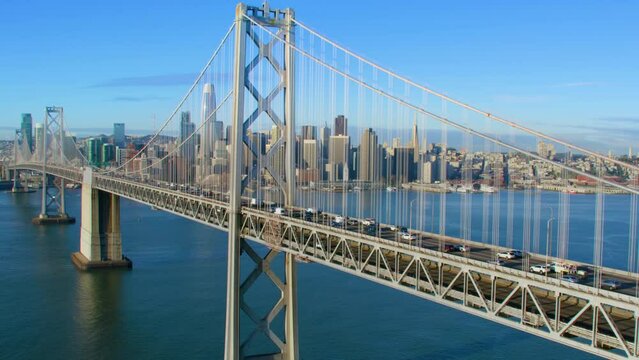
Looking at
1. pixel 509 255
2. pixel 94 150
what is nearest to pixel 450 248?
pixel 509 255

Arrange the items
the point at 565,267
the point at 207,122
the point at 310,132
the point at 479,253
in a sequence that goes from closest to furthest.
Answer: the point at 565,267, the point at 479,253, the point at 310,132, the point at 207,122

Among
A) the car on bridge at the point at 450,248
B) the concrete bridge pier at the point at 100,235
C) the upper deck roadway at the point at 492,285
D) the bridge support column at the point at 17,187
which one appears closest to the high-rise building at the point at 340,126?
the upper deck roadway at the point at 492,285

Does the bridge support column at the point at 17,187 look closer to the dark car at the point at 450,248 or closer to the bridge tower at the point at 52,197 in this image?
the bridge tower at the point at 52,197

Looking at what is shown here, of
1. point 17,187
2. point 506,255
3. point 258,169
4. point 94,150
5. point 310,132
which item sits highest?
point 94,150

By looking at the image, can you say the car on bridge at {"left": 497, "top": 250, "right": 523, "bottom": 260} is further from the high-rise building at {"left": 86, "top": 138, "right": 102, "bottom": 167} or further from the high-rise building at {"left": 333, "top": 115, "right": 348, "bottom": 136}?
the high-rise building at {"left": 86, "top": 138, "right": 102, "bottom": 167}

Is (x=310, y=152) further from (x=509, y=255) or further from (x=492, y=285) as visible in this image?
(x=492, y=285)

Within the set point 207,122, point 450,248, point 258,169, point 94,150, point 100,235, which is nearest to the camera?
point 450,248
